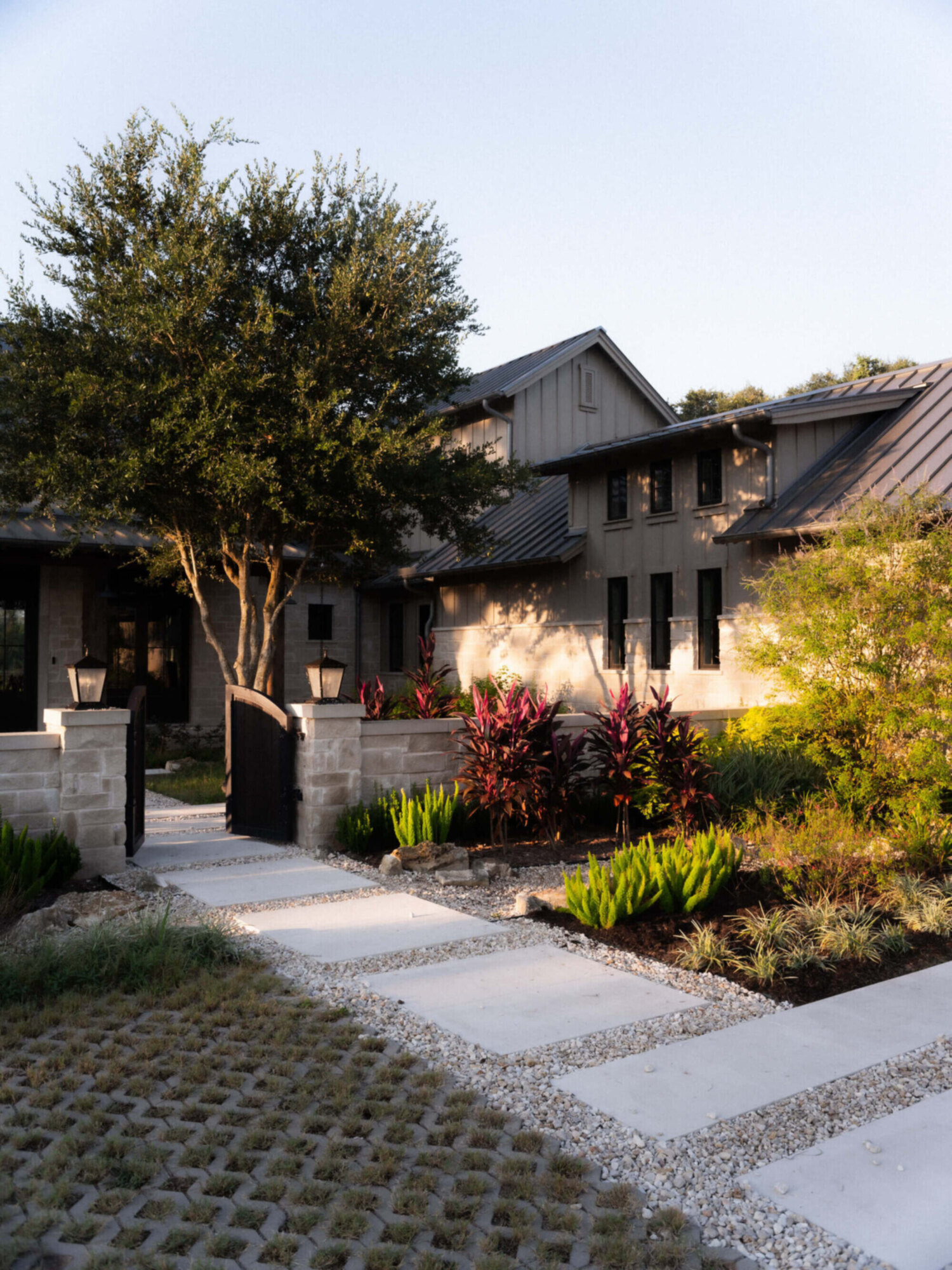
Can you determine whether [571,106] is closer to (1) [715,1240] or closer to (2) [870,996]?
(2) [870,996]

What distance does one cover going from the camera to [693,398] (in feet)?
128

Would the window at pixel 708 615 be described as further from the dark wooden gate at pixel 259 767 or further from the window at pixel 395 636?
the window at pixel 395 636

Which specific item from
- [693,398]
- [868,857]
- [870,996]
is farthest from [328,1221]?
[693,398]

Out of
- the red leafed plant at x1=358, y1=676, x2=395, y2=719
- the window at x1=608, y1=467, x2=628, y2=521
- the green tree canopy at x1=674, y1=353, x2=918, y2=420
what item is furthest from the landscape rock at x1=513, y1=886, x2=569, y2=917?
the green tree canopy at x1=674, y1=353, x2=918, y2=420

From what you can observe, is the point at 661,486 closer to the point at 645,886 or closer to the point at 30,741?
the point at 645,886

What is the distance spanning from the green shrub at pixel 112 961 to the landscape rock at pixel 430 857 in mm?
2703

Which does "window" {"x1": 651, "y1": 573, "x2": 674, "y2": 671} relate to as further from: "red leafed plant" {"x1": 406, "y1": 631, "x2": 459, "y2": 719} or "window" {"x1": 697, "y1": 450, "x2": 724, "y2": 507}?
"red leafed plant" {"x1": 406, "y1": 631, "x2": 459, "y2": 719}

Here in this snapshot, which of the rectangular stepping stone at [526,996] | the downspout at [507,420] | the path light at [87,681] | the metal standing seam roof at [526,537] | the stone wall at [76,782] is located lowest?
the rectangular stepping stone at [526,996]

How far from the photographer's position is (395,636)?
76.9 ft

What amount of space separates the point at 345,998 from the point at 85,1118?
1660mm

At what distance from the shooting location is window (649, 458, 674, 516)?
16172 mm

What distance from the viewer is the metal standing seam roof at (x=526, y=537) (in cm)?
1747

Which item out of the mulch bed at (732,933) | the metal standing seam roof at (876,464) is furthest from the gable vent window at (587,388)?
the mulch bed at (732,933)

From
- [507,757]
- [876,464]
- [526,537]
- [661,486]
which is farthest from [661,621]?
[507,757]
